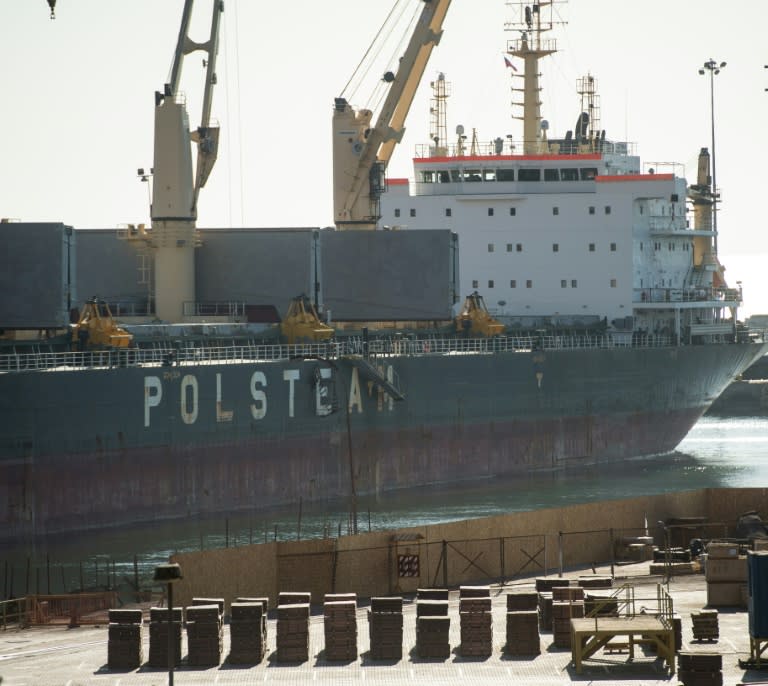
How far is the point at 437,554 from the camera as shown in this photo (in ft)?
69.4

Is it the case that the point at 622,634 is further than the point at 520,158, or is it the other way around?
the point at 520,158

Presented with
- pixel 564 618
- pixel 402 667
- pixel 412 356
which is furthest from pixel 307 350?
pixel 402 667

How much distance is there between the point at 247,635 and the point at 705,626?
15.6 ft

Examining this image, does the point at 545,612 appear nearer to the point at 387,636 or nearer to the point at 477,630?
the point at 477,630

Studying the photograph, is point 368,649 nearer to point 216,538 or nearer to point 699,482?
point 216,538

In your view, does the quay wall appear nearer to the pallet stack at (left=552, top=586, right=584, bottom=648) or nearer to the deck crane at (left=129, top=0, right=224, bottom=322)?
the pallet stack at (left=552, top=586, right=584, bottom=648)

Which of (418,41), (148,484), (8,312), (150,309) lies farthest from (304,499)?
(418,41)

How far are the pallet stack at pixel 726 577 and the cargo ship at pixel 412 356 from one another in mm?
9579

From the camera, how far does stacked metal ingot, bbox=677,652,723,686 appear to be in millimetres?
14672

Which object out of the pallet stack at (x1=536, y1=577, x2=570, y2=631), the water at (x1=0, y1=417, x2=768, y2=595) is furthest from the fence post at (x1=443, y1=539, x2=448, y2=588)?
the water at (x1=0, y1=417, x2=768, y2=595)

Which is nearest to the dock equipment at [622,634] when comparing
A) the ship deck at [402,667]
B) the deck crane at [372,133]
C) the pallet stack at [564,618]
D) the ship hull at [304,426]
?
the ship deck at [402,667]

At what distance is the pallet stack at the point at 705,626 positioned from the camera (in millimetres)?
16438

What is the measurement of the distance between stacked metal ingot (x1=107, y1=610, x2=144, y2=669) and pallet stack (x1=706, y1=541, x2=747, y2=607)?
21.8ft

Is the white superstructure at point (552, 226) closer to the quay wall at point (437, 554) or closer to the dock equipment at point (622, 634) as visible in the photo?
the quay wall at point (437, 554)
